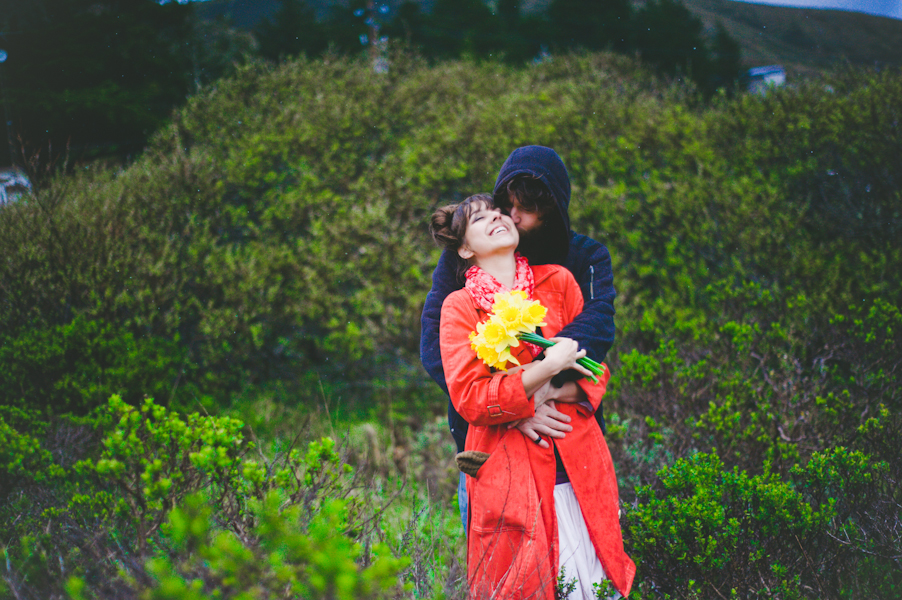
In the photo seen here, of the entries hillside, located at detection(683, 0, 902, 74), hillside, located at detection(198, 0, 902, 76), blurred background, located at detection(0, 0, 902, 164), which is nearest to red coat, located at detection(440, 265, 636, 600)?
blurred background, located at detection(0, 0, 902, 164)

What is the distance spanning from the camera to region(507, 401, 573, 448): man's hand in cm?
167

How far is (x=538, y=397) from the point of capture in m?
1.70

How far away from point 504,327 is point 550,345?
20cm

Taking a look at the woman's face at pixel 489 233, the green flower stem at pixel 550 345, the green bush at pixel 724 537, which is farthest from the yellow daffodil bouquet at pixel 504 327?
the green bush at pixel 724 537

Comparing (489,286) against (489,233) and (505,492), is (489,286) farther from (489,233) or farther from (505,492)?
(505,492)

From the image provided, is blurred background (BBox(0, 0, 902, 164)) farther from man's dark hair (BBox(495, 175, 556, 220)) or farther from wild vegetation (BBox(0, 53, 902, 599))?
man's dark hair (BBox(495, 175, 556, 220))

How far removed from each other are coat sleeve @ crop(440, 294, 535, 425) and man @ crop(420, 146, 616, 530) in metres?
0.13

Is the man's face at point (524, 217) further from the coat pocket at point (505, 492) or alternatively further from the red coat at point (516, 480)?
the coat pocket at point (505, 492)

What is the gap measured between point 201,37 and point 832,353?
10009 millimetres

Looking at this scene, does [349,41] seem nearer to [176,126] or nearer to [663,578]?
[176,126]

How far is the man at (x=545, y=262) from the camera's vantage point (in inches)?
67.6

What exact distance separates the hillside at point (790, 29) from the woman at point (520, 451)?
6131 mm

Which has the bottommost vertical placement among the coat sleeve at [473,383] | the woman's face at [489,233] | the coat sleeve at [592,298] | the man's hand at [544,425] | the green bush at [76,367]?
the green bush at [76,367]

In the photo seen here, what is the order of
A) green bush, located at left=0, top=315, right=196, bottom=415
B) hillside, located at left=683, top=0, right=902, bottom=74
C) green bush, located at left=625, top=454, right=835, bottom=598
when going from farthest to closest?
hillside, located at left=683, top=0, right=902, bottom=74 < green bush, located at left=0, top=315, right=196, bottom=415 < green bush, located at left=625, top=454, right=835, bottom=598
